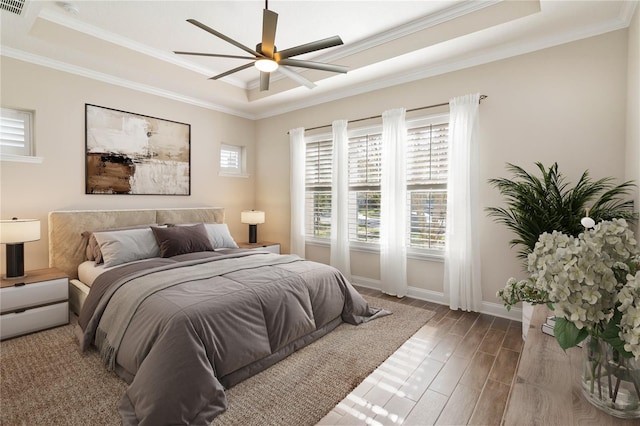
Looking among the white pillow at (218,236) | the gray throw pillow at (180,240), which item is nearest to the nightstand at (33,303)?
the gray throw pillow at (180,240)

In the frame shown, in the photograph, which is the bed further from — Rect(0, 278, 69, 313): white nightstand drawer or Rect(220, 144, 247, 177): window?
Rect(220, 144, 247, 177): window

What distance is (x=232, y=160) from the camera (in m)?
5.47

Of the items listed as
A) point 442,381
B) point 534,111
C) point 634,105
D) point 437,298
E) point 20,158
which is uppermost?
point 534,111

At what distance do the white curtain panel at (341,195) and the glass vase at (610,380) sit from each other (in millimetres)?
3508

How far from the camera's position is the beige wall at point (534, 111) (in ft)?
8.89

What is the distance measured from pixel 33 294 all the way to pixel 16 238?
1.75 ft

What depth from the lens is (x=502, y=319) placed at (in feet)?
10.6

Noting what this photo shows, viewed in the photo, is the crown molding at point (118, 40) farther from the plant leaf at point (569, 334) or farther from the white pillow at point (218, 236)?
the plant leaf at point (569, 334)

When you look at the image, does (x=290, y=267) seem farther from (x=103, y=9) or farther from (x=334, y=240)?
(x=103, y=9)

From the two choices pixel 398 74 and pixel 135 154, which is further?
pixel 135 154

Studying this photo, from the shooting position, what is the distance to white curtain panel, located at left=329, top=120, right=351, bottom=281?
4.40m

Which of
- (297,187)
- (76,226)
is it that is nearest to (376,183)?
(297,187)

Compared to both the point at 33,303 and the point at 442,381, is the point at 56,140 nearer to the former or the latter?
the point at 33,303

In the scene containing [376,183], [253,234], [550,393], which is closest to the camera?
[550,393]
